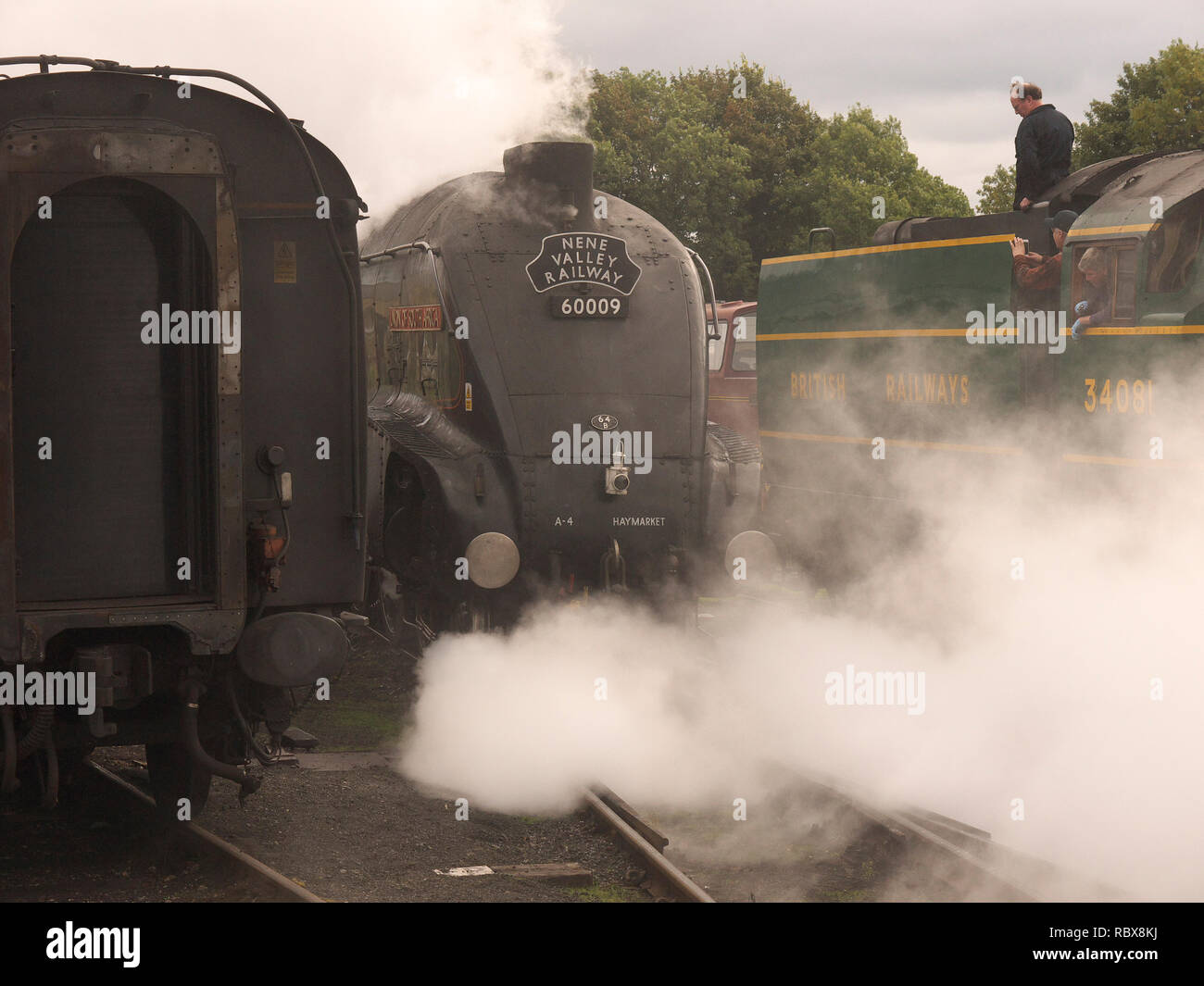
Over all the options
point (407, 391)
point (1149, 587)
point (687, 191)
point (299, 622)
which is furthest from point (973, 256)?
point (687, 191)

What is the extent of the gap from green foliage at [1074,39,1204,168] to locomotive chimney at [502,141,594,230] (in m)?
21.5

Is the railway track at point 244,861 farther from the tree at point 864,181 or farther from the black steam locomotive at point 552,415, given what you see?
the tree at point 864,181

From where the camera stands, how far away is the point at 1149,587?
7.80 m

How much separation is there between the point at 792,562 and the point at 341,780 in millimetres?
5676

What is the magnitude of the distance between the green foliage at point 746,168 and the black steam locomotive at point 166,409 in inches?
1190

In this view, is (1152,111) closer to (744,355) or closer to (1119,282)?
(744,355)

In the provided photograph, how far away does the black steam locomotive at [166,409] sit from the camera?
520 cm

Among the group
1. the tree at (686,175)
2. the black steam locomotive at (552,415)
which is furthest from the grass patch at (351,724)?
the tree at (686,175)

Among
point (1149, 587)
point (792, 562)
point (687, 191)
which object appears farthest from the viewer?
point (687, 191)

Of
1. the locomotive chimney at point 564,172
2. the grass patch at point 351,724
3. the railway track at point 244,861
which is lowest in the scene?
the grass patch at point 351,724

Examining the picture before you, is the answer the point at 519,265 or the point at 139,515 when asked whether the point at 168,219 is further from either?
the point at 519,265

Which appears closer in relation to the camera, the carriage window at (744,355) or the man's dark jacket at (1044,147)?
the man's dark jacket at (1044,147)

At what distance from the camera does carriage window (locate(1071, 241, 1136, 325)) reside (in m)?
8.35

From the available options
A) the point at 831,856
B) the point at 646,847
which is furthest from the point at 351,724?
the point at 831,856
